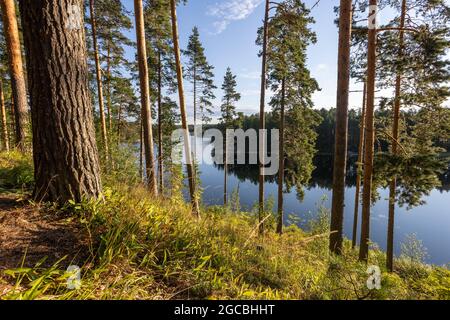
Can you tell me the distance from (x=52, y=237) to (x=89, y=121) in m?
1.29

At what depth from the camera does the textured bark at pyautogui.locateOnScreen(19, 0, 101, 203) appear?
6.99 feet

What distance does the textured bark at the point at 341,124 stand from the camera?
4.39 meters

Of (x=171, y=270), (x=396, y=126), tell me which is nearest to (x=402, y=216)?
(x=396, y=126)

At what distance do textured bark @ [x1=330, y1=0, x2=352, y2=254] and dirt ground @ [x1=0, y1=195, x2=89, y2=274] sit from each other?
460 centimetres

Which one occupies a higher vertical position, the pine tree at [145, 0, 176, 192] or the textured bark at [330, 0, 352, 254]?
the pine tree at [145, 0, 176, 192]

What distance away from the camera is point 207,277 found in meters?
1.92

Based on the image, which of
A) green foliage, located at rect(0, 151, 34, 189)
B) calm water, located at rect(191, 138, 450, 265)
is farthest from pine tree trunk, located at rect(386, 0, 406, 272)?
green foliage, located at rect(0, 151, 34, 189)

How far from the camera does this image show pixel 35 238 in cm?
188

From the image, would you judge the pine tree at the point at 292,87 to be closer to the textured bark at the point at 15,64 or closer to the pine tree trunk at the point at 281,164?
the pine tree trunk at the point at 281,164

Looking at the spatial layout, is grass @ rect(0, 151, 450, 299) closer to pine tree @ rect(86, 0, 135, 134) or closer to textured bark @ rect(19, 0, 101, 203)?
textured bark @ rect(19, 0, 101, 203)

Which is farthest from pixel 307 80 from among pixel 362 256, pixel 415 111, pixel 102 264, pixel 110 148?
pixel 102 264

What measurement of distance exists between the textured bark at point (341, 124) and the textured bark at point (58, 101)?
4.62m

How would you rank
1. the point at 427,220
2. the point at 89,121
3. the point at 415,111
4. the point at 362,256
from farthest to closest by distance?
the point at 427,220, the point at 415,111, the point at 362,256, the point at 89,121
